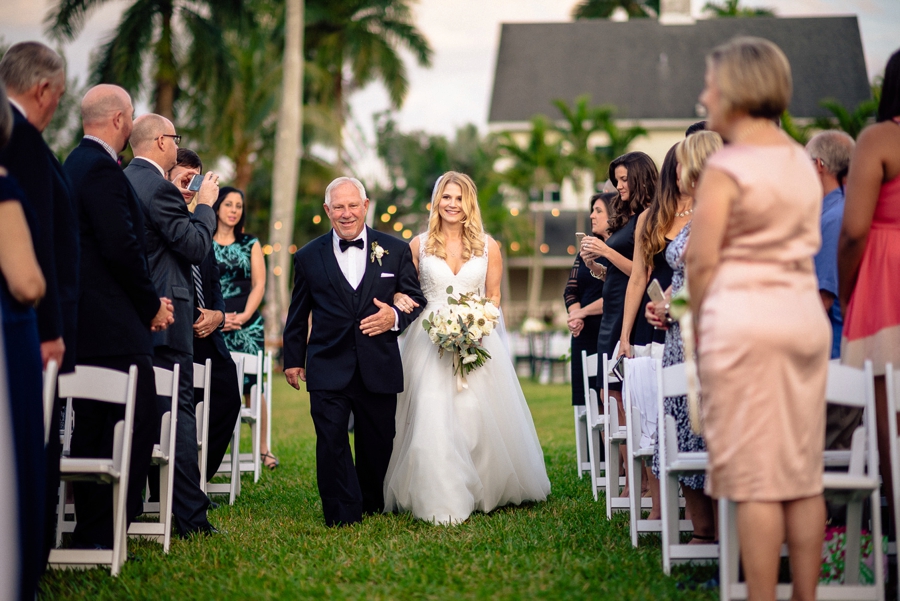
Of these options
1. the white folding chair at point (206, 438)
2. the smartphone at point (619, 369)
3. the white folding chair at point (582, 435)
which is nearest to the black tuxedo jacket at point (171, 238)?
the white folding chair at point (206, 438)

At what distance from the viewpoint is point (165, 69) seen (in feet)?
76.8

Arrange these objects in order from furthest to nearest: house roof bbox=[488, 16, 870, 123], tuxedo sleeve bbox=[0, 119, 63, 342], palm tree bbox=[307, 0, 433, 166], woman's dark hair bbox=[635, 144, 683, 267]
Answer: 1. house roof bbox=[488, 16, 870, 123]
2. palm tree bbox=[307, 0, 433, 166]
3. woman's dark hair bbox=[635, 144, 683, 267]
4. tuxedo sleeve bbox=[0, 119, 63, 342]

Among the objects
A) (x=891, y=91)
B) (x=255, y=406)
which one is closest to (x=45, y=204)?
(x=891, y=91)

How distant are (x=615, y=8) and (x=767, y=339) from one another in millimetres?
50493

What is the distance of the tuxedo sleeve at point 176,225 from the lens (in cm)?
603

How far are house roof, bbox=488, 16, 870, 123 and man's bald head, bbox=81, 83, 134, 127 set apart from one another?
129 feet

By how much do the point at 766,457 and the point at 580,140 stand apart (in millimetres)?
37775

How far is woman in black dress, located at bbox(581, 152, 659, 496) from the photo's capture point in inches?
288

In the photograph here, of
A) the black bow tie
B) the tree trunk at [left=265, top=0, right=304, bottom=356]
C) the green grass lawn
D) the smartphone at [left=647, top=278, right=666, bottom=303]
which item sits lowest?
the green grass lawn

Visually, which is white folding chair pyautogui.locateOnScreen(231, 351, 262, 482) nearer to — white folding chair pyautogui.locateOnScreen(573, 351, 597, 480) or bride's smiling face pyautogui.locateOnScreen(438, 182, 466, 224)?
bride's smiling face pyautogui.locateOnScreen(438, 182, 466, 224)

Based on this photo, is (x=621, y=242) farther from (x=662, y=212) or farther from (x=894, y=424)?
(x=894, y=424)

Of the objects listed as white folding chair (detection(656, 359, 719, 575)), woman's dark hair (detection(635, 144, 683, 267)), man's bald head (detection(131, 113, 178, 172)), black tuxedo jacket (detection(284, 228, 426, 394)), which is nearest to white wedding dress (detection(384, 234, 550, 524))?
black tuxedo jacket (detection(284, 228, 426, 394))

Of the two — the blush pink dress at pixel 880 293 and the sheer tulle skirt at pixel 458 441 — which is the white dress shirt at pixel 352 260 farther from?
the blush pink dress at pixel 880 293

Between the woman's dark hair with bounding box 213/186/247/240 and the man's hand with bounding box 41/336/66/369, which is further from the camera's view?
the woman's dark hair with bounding box 213/186/247/240
